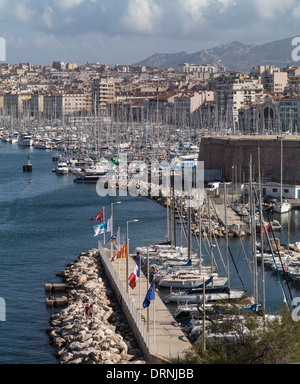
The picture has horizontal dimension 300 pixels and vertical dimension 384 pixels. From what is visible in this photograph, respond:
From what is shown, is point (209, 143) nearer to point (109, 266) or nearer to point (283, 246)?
point (283, 246)

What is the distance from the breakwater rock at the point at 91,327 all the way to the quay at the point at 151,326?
0.13 metres

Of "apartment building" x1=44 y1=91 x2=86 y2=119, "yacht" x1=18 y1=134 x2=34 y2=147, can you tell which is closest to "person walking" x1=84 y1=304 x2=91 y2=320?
"yacht" x1=18 y1=134 x2=34 y2=147

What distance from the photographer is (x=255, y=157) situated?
23828mm

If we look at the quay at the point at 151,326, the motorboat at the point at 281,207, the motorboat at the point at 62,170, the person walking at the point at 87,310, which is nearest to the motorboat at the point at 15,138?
the motorboat at the point at 62,170

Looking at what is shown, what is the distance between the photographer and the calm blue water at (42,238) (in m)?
10.2

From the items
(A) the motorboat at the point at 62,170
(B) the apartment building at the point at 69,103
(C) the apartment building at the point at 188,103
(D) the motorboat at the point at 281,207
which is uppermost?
(B) the apartment building at the point at 69,103

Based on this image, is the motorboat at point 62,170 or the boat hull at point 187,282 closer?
the boat hull at point 187,282

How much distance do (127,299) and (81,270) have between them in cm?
266

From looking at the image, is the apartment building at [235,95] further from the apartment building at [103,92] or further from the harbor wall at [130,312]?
the harbor wall at [130,312]

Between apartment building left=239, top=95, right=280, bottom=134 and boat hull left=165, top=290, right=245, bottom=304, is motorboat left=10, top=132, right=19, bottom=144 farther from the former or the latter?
boat hull left=165, top=290, right=245, bottom=304

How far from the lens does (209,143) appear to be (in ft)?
87.6

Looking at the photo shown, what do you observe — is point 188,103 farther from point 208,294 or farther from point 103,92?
point 208,294

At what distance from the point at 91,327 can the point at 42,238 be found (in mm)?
7502

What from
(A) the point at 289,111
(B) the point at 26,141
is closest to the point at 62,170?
(A) the point at 289,111
